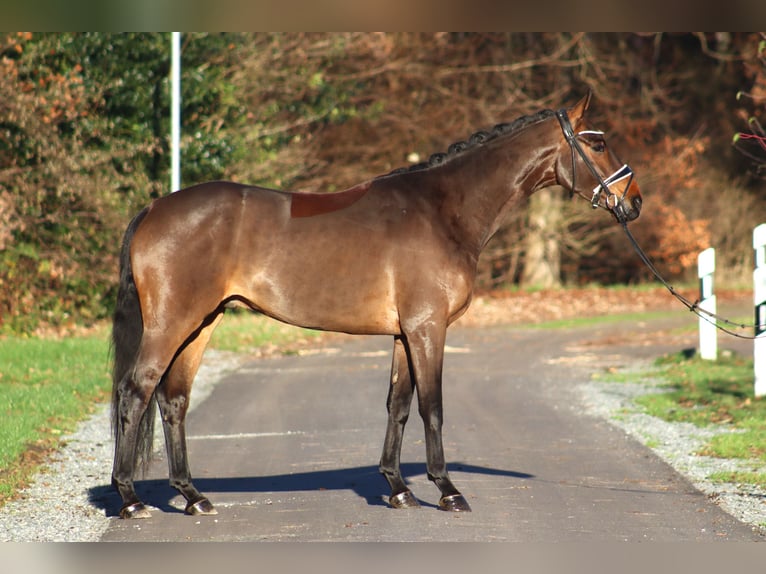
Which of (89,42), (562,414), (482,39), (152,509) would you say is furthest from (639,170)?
(152,509)

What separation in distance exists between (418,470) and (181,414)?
88.2 inches

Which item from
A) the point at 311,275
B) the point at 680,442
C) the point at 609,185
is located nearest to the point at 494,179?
the point at 609,185

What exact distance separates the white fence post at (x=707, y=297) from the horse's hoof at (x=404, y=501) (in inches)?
321

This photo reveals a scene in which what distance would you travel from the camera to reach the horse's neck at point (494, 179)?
782 cm

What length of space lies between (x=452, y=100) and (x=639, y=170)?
5509 mm

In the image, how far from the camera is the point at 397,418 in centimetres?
781

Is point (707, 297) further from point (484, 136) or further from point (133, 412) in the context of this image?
point (133, 412)

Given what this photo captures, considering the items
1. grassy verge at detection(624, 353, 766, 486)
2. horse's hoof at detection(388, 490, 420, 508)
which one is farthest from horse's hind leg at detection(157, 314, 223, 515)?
grassy verge at detection(624, 353, 766, 486)

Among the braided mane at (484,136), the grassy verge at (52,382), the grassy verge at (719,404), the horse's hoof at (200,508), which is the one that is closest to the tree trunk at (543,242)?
the grassy verge at (52,382)

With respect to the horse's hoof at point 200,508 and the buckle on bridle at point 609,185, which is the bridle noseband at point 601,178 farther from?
the horse's hoof at point 200,508

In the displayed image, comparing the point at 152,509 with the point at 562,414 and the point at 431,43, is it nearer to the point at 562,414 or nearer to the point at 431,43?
the point at 562,414

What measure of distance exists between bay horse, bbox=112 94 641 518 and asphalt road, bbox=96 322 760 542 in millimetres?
413

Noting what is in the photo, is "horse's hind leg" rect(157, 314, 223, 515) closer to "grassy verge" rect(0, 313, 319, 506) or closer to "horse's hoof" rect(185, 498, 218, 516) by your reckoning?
"horse's hoof" rect(185, 498, 218, 516)

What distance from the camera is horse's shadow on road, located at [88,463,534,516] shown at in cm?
794
